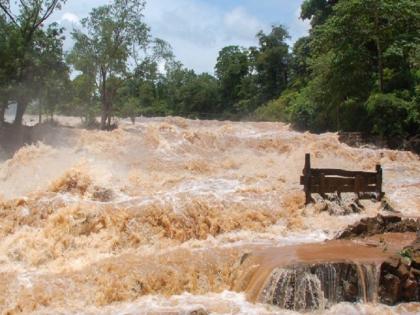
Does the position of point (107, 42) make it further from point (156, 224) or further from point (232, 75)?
point (232, 75)

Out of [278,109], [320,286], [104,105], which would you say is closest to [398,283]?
[320,286]

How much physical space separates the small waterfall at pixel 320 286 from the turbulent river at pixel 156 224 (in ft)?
0.43

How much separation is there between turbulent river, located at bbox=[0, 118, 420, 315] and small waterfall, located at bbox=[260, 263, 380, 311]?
0.13 m

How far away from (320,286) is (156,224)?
462cm

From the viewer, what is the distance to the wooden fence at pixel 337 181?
14.2 meters

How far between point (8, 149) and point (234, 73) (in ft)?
115

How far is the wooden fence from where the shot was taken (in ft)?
46.7

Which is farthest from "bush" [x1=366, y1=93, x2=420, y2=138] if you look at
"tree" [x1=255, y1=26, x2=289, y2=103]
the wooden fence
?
"tree" [x1=255, y1=26, x2=289, y2=103]

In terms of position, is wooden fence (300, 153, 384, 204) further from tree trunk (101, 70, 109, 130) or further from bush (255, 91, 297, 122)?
bush (255, 91, 297, 122)

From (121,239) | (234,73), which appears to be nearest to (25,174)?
(121,239)

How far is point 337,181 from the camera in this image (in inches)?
572

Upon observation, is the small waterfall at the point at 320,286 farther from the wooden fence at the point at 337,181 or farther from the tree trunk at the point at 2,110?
the tree trunk at the point at 2,110

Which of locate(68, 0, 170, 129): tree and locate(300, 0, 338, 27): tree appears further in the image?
locate(300, 0, 338, 27): tree

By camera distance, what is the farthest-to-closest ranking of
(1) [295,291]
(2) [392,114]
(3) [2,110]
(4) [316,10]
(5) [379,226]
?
(4) [316,10], (3) [2,110], (2) [392,114], (5) [379,226], (1) [295,291]
